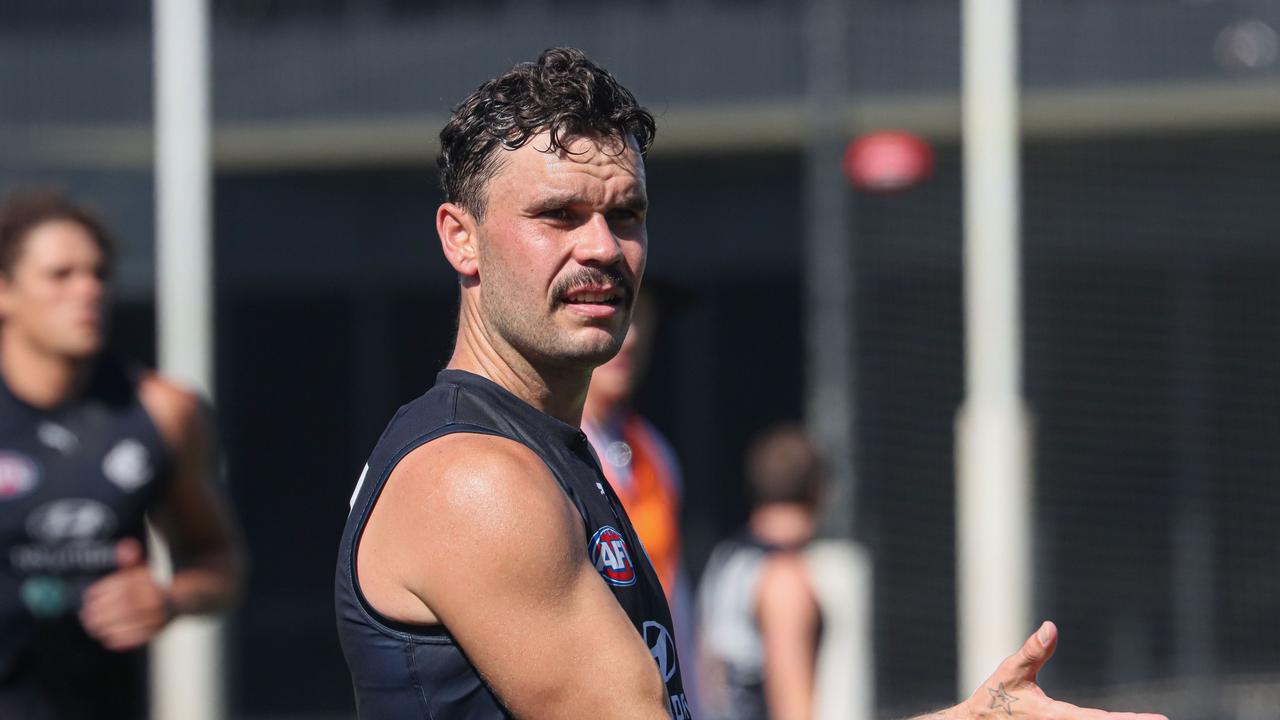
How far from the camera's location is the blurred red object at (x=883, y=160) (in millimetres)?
9727

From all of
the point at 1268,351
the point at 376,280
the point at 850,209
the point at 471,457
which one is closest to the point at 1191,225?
the point at 1268,351

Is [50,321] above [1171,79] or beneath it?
beneath

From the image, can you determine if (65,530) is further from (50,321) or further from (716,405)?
(716,405)

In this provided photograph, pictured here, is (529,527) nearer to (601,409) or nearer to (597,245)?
(597,245)

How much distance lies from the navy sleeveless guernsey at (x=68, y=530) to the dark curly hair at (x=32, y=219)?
0.34 meters

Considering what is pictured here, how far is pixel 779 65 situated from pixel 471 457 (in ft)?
34.8

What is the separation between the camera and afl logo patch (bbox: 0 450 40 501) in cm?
439

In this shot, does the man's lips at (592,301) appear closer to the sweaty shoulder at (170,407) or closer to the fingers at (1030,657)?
the fingers at (1030,657)

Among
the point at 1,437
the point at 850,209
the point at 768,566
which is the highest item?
the point at 850,209

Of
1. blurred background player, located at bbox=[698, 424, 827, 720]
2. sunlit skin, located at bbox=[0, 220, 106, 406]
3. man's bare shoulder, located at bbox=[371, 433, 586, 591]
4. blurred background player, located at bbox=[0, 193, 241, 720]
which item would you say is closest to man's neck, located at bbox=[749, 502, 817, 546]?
blurred background player, located at bbox=[698, 424, 827, 720]

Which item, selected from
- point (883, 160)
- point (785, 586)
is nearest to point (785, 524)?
point (785, 586)

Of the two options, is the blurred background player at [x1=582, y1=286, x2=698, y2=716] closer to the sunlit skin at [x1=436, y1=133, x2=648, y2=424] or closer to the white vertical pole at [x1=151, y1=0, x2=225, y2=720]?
the sunlit skin at [x1=436, y1=133, x2=648, y2=424]

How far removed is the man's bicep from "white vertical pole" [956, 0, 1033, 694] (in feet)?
19.2

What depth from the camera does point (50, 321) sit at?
4.47 metres
